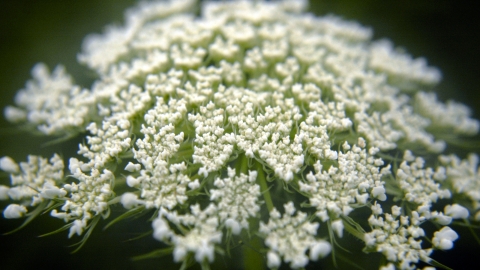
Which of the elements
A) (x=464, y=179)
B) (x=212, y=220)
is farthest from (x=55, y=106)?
(x=464, y=179)

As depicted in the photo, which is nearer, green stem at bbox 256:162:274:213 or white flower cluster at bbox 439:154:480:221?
green stem at bbox 256:162:274:213

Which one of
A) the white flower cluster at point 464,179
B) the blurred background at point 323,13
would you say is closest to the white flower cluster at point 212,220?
the white flower cluster at point 464,179

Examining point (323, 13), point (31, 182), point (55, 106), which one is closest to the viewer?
point (31, 182)

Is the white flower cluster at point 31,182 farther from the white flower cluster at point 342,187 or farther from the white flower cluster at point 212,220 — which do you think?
the white flower cluster at point 342,187

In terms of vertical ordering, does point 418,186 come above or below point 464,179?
above

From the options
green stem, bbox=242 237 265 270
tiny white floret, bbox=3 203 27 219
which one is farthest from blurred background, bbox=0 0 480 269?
green stem, bbox=242 237 265 270

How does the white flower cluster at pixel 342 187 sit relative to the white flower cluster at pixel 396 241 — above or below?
above

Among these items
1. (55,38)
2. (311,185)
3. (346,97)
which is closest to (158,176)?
(311,185)

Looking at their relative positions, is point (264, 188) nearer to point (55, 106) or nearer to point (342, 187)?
point (342, 187)

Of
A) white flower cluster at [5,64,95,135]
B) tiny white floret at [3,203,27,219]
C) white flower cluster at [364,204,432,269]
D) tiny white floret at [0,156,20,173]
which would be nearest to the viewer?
white flower cluster at [364,204,432,269]

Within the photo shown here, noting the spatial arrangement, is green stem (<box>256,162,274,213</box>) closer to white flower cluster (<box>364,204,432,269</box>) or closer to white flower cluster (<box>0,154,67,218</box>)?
white flower cluster (<box>364,204,432,269</box>)

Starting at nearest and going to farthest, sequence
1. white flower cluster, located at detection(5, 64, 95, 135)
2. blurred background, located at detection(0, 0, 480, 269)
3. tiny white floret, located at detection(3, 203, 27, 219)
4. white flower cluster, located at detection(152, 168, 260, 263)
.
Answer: white flower cluster, located at detection(152, 168, 260, 263)
tiny white floret, located at detection(3, 203, 27, 219)
white flower cluster, located at detection(5, 64, 95, 135)
blurred background, located at detection(0, 0, 480, 269)
